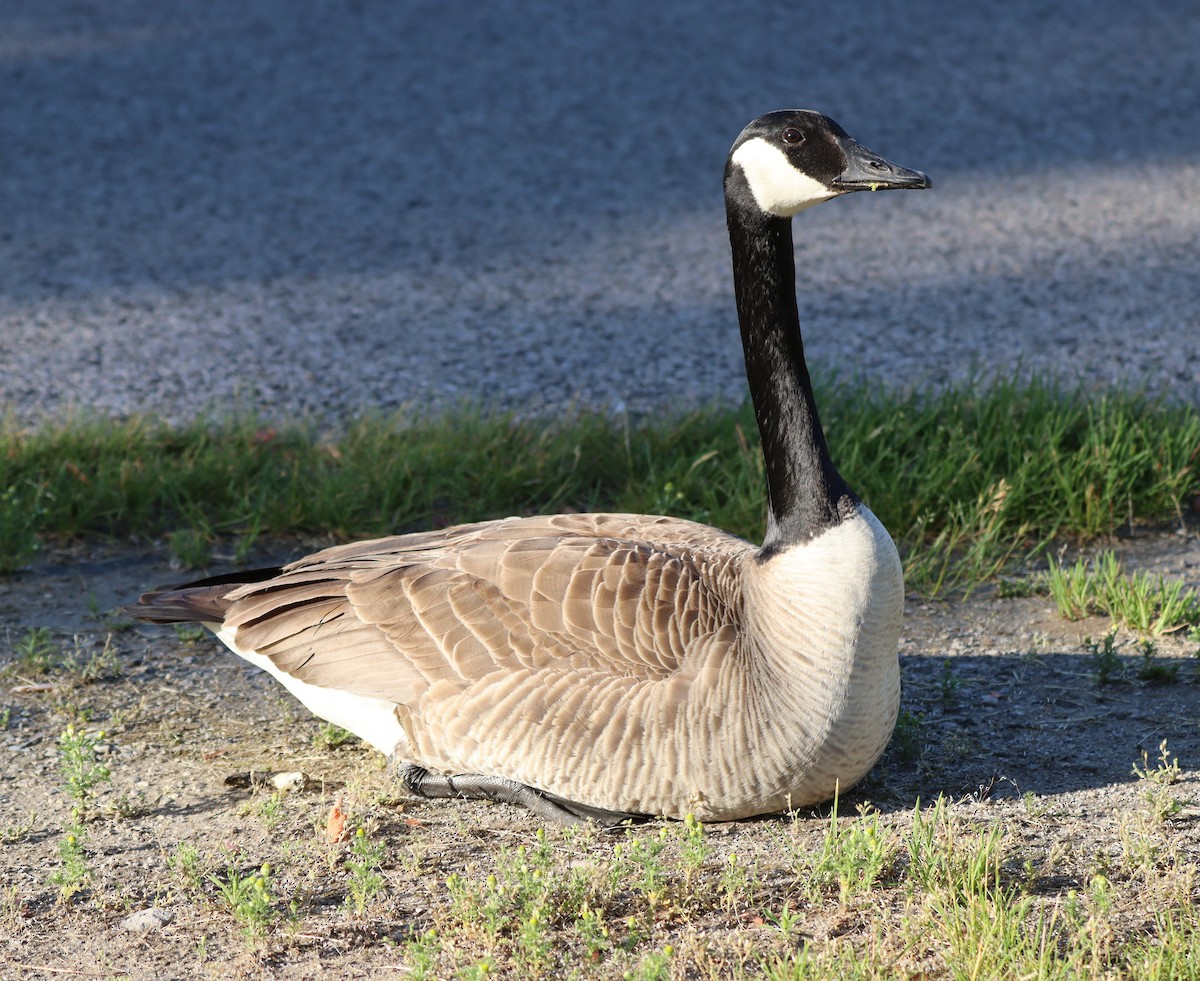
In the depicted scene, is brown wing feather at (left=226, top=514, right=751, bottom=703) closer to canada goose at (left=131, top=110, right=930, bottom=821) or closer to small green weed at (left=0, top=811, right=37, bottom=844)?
canada goose at (left=131, top=110, right=930, bottom=821)

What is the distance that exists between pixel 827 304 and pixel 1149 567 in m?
2.53

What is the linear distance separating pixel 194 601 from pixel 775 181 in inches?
74.2

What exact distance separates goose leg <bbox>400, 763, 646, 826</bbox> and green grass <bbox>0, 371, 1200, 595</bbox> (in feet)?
4.98

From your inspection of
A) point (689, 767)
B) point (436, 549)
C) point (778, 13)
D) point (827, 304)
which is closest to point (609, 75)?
point (778, 13)

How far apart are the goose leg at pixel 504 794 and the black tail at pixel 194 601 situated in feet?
2.26

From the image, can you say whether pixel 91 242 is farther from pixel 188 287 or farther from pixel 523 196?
pixel 523 196

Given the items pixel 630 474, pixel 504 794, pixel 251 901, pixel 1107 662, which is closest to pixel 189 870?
pixel 251 901

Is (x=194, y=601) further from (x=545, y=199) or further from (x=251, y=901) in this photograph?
(x=545, y=199)

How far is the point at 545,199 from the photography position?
8.18 m

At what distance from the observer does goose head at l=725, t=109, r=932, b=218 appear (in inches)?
131

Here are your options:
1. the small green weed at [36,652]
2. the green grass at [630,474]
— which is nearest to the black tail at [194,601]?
the small green weed at [36,652]

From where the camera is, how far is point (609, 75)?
9906 mm

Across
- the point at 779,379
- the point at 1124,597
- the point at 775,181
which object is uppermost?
the point at 775,181

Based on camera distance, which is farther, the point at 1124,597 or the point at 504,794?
the point at 1124,597
